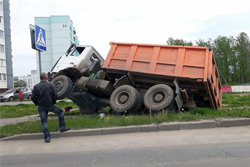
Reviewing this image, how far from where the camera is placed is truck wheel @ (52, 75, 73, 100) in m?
9.51

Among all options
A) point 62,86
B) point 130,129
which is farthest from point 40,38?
point 130,129

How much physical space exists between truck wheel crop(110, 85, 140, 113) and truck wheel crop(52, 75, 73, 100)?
182 cm

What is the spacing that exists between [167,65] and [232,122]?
2787 mm

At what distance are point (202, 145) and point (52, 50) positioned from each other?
2782 inches

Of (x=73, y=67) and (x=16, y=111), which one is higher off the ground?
(x=73, y=67)

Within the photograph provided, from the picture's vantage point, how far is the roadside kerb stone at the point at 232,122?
697 centimetres

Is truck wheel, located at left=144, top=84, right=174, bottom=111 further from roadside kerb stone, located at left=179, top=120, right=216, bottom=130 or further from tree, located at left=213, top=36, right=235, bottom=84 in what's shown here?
tree, located at left=213, top=36, right=235, bottom=84

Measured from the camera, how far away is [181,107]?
866cm

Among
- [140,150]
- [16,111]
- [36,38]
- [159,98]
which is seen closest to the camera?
[140,150]

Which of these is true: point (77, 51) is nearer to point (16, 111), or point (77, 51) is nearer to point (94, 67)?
point (94, 67)

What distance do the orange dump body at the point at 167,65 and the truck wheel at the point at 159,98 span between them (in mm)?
480

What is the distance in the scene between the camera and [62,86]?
9719 mm

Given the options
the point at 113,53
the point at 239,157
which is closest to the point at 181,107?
the point at 113,53

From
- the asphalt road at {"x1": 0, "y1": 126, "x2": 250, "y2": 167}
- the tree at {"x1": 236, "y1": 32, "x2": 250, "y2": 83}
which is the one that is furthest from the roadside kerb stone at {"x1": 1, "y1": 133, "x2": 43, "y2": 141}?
the tree at {"x1": 236, "y1": 32, "x2": 250, "y2": 83}
